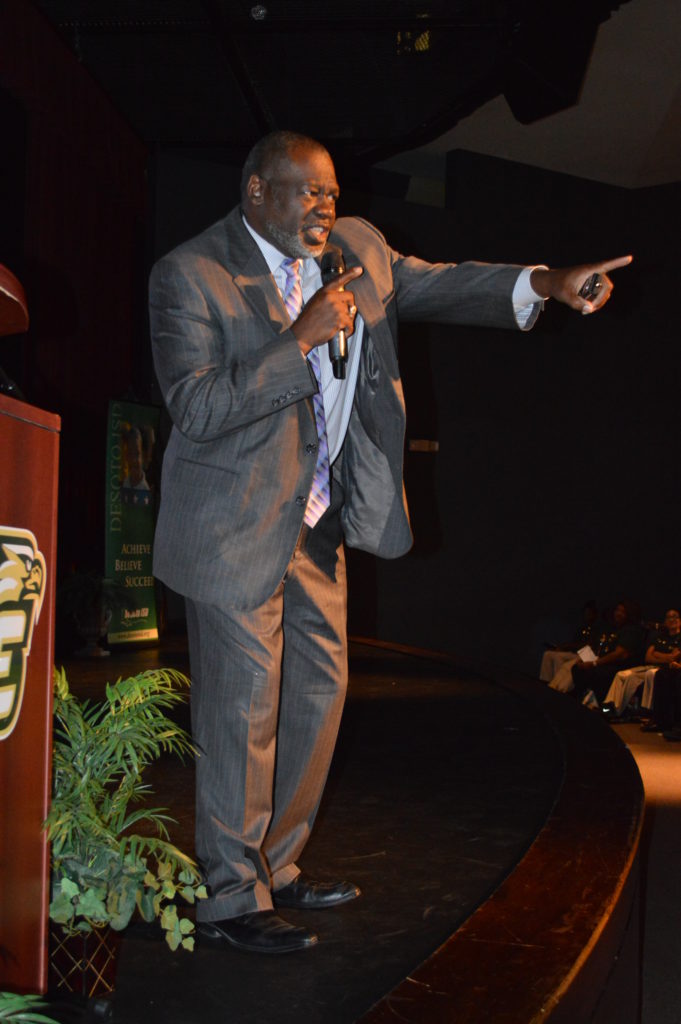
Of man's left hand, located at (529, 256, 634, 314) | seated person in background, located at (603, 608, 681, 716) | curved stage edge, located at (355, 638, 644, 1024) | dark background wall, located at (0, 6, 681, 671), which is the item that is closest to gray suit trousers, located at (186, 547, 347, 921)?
curved stage edge, located at (355, 638, 644, 1024)

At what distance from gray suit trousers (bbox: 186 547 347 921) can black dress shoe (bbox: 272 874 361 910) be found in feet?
0.06

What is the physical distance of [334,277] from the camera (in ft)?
5.98

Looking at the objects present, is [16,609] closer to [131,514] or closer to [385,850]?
[385,850]

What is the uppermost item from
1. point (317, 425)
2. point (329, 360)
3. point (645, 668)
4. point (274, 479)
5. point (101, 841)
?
point (329, 360)

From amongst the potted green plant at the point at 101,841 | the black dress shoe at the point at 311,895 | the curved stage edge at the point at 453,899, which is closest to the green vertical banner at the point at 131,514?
the curved stage edge at the point at 453,899

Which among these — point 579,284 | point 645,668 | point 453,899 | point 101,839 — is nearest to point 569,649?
point 645,668

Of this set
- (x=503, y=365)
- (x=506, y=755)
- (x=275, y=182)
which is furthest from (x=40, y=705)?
(x=503, y=365)

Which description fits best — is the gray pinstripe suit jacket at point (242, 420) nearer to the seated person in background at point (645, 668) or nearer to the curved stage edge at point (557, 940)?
the curved stage edge at point (557, 940)

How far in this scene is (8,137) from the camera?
239 inches

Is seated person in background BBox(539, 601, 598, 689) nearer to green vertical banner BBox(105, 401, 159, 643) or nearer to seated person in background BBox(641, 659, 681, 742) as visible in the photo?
seated person in background BBox(641, 659, 681, 742)

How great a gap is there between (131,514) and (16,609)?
5587mm

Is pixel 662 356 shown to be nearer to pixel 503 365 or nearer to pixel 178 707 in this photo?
pixel 503 365

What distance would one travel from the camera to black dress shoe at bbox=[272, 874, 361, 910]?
1.86 metres

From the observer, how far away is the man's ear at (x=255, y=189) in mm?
1815
